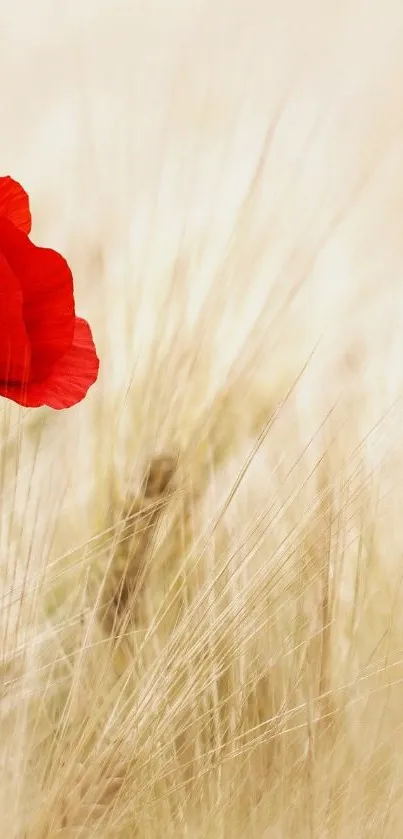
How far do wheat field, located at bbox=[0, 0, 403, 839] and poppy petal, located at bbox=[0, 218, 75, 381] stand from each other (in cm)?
5

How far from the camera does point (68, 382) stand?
38cm

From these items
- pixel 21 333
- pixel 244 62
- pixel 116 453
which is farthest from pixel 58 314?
pixel 244 62

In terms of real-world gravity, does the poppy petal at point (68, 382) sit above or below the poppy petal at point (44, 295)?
below

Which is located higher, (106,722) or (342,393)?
(342,393)

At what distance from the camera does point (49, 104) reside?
2.27 ft

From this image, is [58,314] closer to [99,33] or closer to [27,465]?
[27,465]

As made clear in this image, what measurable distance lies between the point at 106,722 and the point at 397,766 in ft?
0.38

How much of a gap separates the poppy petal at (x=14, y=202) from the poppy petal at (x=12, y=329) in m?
0.04

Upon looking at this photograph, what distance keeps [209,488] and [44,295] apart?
0.15 meters

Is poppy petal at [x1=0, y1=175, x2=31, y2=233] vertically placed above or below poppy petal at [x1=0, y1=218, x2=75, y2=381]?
above

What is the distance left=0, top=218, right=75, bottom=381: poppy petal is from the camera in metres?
0.37

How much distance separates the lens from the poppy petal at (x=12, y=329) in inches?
13.7

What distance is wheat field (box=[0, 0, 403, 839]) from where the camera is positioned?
0.41 metres

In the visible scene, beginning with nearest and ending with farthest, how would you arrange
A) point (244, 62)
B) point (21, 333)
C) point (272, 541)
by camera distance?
point (21, 333) < point (272, 541) < point (244, 62)
